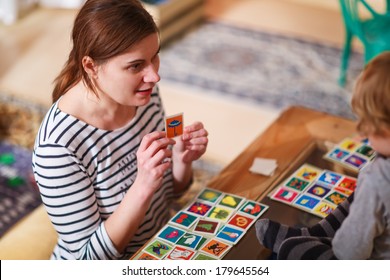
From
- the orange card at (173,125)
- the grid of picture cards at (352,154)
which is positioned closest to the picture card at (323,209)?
the grid of picture cards at (352,154)

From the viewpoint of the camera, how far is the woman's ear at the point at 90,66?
1600 millimetres

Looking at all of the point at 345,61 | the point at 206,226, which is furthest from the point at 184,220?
the point at 345,61

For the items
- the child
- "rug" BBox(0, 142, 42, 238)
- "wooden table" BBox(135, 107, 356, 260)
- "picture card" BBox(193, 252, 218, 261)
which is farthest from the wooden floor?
the child

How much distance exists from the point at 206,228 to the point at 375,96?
68cm

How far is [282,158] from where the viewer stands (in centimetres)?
204

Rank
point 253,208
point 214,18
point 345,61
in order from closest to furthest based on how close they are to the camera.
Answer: point 253,208 → point 345,61 → point 214,18

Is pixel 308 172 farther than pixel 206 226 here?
Yes

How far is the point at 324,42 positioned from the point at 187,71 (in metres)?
1.13

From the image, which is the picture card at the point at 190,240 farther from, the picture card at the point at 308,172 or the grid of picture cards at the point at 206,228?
the picture card at the point at 308,172

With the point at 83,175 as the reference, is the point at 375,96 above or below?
above

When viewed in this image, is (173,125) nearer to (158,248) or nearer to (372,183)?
(158,248)

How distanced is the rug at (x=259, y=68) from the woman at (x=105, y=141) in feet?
6.92

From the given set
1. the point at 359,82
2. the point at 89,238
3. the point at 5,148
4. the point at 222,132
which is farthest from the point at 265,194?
the point at 5,148

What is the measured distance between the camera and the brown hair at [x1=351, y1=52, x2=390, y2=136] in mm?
1200
